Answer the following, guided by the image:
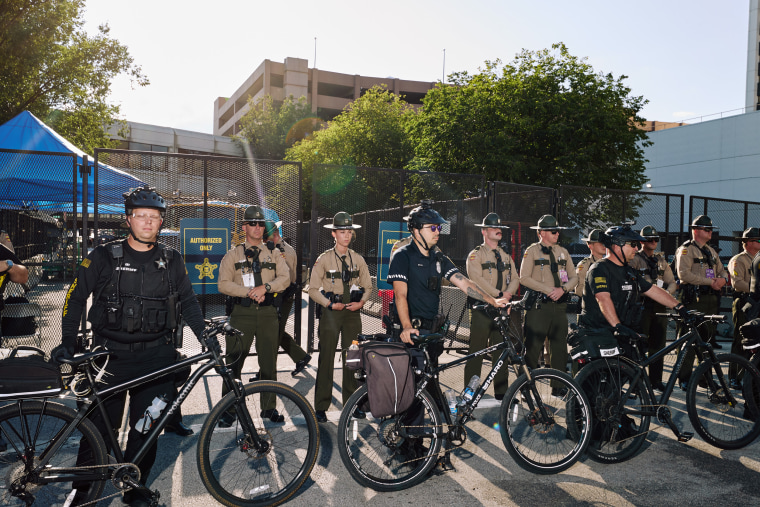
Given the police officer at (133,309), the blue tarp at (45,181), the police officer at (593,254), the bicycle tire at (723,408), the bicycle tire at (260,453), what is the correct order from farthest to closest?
the blue tarp at (45,181) → the police officer at (593,254) → the bicycle tire at (723,408) → the police officer at (133,309) → the bicycle tire at (260,453)

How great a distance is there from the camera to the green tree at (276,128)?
5750 centimetres

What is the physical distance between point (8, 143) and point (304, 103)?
49.8 meters

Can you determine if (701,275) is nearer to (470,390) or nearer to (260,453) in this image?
(470,390)

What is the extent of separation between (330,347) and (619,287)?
9.80 feet

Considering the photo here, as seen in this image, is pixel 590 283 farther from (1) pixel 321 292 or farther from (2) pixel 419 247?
(1) pixel 321 292

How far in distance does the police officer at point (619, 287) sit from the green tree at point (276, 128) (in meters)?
53.7

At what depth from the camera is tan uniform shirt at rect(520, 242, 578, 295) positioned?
7.03 metres

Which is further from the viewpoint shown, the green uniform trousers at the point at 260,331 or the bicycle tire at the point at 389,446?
the green uniform trousers at the point at 260,331

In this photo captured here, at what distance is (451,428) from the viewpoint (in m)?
4.23

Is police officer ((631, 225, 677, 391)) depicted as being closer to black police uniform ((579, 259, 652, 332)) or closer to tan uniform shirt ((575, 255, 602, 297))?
tan uniform shirt ((575, 255, 602, 297))

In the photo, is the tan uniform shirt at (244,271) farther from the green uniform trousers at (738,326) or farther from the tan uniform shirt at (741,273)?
the tan uniform shirt at (741,273)

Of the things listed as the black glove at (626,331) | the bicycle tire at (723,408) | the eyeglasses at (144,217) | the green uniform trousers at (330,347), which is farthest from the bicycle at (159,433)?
the bicycle tire at (723,408)

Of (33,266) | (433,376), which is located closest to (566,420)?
(433,376)

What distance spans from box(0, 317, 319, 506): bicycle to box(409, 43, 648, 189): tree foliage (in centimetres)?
2168
